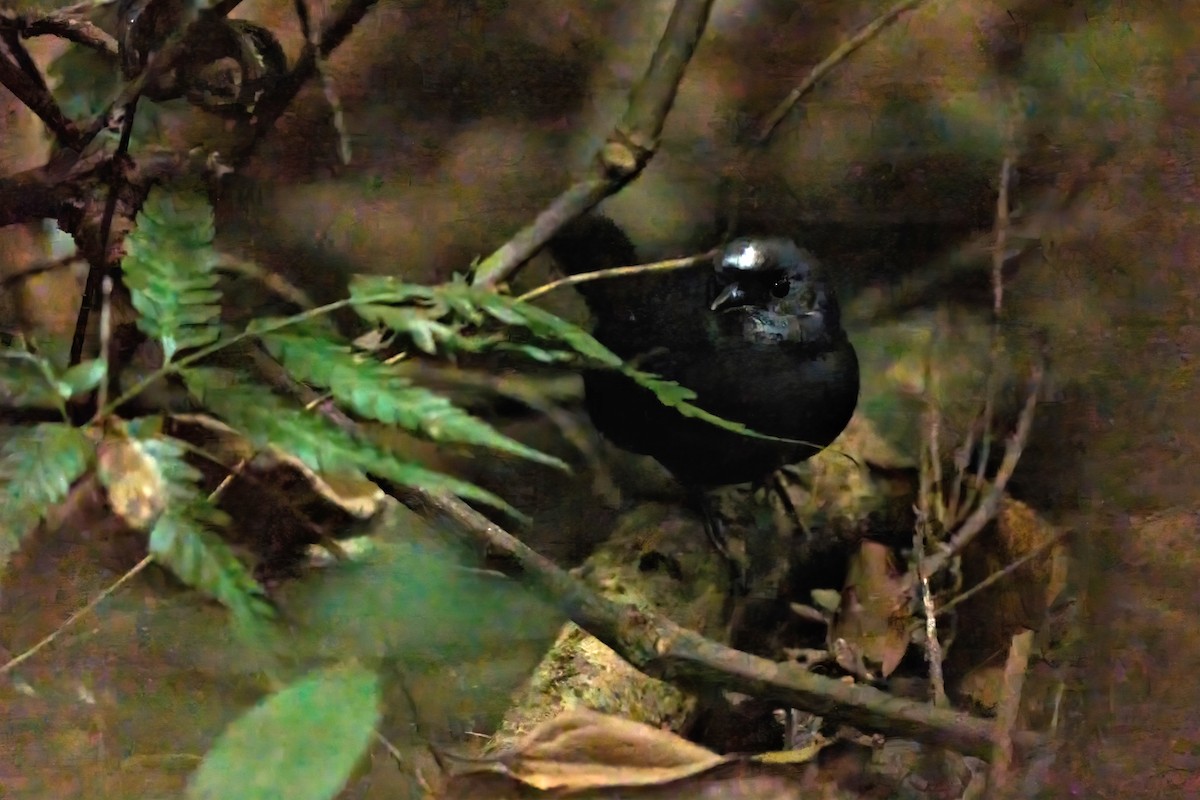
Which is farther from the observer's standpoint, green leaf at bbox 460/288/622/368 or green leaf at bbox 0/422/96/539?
green leaf at bbox 460/288/622/368

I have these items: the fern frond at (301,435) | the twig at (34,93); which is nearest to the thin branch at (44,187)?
the twig at (34,93)

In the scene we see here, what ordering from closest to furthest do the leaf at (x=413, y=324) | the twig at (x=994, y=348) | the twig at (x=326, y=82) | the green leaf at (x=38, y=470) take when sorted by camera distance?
the green leaf at (x=38, y=470) < the leaf at (x=413, y=324) < the twig at (x=326, y=82) < the twig at (x=994, y=348)

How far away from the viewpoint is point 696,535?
0.97 meters

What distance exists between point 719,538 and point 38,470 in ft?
2.15

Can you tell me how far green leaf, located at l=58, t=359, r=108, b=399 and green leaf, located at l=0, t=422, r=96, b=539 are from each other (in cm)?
5

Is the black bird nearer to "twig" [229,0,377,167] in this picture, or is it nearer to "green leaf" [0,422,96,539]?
"twig" [229,0,377,167]

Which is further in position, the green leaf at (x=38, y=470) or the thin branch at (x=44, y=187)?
the thin branch at (x=44, y=187)

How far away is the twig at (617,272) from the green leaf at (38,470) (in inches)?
14.2

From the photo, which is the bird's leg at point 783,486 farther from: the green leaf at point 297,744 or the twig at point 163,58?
the twig at point 163,58

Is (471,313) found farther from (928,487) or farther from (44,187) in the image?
(928,487)

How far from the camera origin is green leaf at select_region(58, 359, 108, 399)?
65 centimetres

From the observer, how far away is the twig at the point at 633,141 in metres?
0.85

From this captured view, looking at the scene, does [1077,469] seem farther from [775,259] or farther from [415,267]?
[415,267]

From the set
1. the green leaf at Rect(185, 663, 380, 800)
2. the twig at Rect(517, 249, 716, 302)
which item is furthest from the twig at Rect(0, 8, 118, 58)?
the green leaf at Rect(185, 663, 380, 800)
